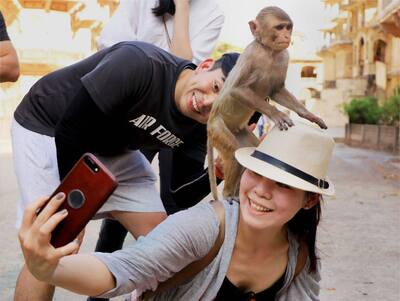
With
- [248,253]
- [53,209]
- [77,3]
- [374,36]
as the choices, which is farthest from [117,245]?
[374,36]

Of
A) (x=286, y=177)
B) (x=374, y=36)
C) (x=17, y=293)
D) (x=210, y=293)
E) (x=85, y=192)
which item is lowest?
(x=374, y=36)

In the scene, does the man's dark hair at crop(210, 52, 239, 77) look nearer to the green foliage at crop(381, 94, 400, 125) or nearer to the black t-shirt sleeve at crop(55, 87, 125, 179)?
the black t-shirt sleeve at crop(55, 87, 125, 179)

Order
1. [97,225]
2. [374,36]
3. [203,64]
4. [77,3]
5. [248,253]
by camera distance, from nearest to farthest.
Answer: [248,253], [203,64], [97,225], [77,3], [374,36]

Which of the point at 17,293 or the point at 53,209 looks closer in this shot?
the point at 53,209

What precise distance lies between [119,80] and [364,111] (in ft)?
53.9

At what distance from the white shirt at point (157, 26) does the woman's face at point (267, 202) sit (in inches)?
32.9

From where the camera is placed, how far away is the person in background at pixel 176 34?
232 cm

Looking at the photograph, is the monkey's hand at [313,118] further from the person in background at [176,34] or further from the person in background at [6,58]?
the person in background at [6,58]

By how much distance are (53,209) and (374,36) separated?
2947 cm

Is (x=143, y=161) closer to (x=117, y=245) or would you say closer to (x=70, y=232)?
(x=117, y=245)

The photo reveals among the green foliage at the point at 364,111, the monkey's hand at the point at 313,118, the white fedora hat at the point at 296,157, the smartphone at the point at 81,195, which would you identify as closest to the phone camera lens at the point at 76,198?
the smartphone at the point at 81,195

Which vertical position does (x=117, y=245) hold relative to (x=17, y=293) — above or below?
below

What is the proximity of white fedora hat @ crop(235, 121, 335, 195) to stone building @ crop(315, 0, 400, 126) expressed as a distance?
22.8 m

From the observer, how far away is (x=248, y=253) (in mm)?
1878
